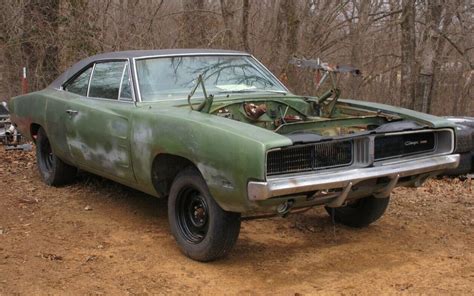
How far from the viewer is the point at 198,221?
4508 mm

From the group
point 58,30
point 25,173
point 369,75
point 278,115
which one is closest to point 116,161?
point 278,115

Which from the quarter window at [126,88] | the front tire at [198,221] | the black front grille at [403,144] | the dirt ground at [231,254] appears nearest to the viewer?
the dirt ground at [231,254]

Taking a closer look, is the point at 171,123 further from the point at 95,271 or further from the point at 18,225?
the point at 18,225

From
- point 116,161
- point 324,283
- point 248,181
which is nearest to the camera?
point 248,181

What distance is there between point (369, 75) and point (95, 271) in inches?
546

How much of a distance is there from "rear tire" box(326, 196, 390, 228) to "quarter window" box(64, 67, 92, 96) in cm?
275

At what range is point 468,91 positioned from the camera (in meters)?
18.2

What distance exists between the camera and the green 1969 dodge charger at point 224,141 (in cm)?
388

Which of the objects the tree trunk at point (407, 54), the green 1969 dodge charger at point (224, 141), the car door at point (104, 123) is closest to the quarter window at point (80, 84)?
the green 1969 dodge charger at point (224, 141)

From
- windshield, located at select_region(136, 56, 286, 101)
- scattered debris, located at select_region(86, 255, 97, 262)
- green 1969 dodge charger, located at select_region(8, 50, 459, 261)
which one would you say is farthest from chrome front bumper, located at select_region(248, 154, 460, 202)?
windshield, located at select_region(136, 56, 286, 101)

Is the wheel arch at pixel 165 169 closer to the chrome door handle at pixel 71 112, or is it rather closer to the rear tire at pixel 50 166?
the chrome door handle at pixel 71 112

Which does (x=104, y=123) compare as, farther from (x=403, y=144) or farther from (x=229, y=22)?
(x=229, y=22)

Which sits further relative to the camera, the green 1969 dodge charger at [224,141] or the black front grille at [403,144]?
the black front grille at [403,144]

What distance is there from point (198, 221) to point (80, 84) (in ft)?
7.90
